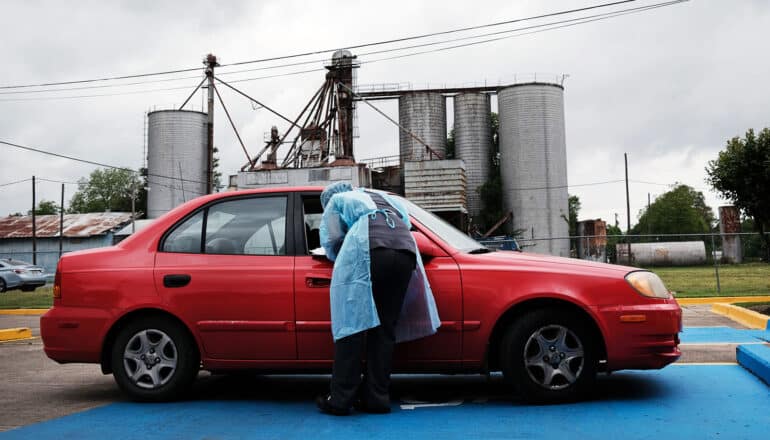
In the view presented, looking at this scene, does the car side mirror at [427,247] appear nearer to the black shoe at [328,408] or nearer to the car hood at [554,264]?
the car hood at [554,264]

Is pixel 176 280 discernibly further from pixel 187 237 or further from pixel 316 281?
pixel 316 281

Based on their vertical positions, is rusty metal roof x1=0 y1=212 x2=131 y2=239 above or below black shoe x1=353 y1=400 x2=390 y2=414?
above

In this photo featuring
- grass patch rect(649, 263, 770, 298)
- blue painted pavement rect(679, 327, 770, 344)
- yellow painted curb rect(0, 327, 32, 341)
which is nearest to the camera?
blue painted pavement rect(679, 327, 770, 344)

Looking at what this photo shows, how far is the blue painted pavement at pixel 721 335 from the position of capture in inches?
323

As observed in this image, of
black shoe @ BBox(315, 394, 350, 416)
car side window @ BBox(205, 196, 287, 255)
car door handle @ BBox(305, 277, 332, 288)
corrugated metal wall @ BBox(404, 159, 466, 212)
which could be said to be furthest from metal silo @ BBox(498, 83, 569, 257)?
black shoe @ BBox(315, 394, 350, 416)

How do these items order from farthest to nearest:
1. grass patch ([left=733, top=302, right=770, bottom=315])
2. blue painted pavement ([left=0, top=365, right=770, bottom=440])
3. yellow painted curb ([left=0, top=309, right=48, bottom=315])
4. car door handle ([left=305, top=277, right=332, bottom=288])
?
yellow painted curb ([left=0, top=309, right=48, bottom=315]) < grass patch ([left=733, top=302, right=770, bottom=315]) < car door handle ([left=305, top=277, right=332, bottom=288]) < blue painted pavement ([left=0, top=365, right=770, bottom=440])

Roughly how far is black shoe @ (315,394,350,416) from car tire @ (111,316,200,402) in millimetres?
1076

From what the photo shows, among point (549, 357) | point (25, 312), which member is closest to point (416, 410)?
point (549, 357)

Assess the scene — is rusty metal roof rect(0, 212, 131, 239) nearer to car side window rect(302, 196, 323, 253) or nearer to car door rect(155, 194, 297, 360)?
car door rect(155, 194, 297, 360)

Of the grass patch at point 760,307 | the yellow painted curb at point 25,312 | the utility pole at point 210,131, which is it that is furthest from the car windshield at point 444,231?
the utility pole at point 210,131

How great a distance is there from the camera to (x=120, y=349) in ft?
17.3

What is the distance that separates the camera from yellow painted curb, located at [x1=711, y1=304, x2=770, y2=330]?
9.88 meters

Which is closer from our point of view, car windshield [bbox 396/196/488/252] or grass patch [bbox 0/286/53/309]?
car windshield [bbox 396/196/488/252]

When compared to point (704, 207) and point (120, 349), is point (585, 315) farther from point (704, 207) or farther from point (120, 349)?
point (704, 207)
